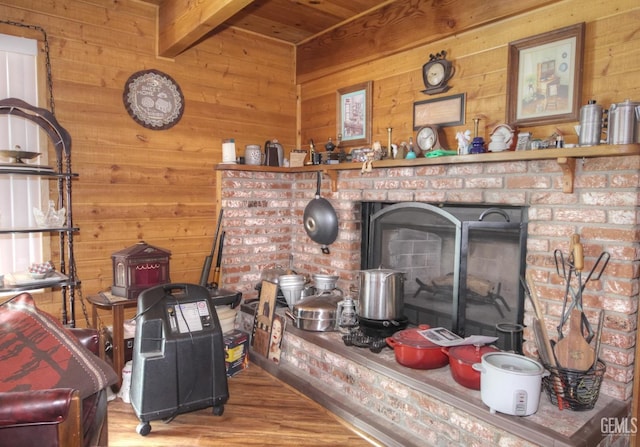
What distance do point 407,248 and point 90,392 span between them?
2.02m

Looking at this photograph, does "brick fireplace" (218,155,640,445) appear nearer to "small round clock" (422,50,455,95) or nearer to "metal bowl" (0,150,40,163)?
"small round clock" (422,50,455,95)

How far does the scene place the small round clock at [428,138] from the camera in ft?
8.61

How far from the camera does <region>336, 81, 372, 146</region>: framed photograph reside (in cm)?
316

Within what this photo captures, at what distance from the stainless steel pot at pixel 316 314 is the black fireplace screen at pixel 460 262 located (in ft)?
1.74

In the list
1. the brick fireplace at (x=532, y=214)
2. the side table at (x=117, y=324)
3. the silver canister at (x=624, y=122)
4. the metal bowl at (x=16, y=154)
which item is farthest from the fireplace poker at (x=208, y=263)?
the silver canister at (x=624, y=122)

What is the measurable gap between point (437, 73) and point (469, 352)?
1.61 meters

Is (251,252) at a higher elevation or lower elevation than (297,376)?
higher

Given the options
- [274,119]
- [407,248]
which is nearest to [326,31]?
[274,119]

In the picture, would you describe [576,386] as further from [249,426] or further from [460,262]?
[249,426]

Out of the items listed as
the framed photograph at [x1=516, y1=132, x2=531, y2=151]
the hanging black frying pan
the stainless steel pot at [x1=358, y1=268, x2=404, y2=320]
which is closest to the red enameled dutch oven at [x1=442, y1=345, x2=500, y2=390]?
the stainless steel pot at [x1=358, y1=268, x2=404, y2=320]

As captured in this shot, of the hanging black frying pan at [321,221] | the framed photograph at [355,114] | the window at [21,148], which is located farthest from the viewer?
the hanging black frying pan at [321,221]

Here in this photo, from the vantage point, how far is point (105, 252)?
295 cm

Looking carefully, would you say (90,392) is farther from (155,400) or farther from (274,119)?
(274,119)

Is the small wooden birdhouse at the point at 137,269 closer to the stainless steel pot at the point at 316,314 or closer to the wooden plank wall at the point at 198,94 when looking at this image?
the wooden plank wall at the point at 198,94
